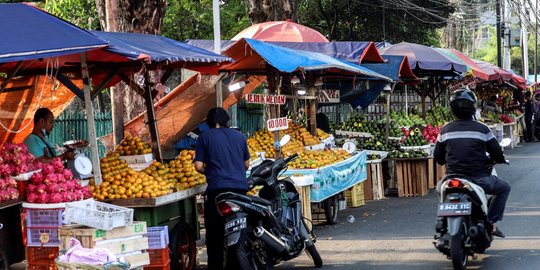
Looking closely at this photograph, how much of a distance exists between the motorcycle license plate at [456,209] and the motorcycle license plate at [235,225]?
2243 millimetres

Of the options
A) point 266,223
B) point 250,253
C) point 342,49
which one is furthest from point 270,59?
point 342,49

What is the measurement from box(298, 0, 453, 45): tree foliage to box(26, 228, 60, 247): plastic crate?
24.1 meters

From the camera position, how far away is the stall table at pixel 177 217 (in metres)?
8.40

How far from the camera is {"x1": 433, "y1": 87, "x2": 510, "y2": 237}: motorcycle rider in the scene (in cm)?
899

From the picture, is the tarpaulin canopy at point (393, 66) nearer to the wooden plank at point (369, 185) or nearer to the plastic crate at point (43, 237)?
the wooden plank at point (369, 185)

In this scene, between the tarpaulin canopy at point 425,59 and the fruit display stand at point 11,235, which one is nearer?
the fruit display stand at point 11,235

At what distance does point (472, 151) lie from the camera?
29.5ft

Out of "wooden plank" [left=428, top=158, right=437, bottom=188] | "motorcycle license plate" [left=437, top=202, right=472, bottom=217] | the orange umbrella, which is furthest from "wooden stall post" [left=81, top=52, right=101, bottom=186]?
"wooden plank" [left=428, top=158, right=437, bottom=188]

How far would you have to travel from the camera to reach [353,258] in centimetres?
1005

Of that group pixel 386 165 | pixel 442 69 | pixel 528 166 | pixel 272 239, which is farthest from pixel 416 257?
pixel 528 166

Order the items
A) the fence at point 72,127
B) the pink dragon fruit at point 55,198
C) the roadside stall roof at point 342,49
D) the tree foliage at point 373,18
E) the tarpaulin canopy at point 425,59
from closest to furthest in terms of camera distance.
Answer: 1. the pink dragon fruit at point 55,198
2. the fence at point 72,127
3. the roadside stall roof at point 342,49
4. the tarpaulin canopy at point 425,59
5. the tree foliage at point 373,18

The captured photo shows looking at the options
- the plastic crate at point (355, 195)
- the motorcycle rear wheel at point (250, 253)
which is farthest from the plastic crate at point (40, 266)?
the plastic crate at point (355, 195)

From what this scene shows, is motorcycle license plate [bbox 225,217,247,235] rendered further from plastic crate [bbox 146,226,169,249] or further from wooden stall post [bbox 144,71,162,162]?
wooden stall post [bbox 144,71,162,162]

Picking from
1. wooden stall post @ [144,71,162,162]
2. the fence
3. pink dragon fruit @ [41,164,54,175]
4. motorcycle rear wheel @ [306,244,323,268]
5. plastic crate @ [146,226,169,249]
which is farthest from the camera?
the fence
